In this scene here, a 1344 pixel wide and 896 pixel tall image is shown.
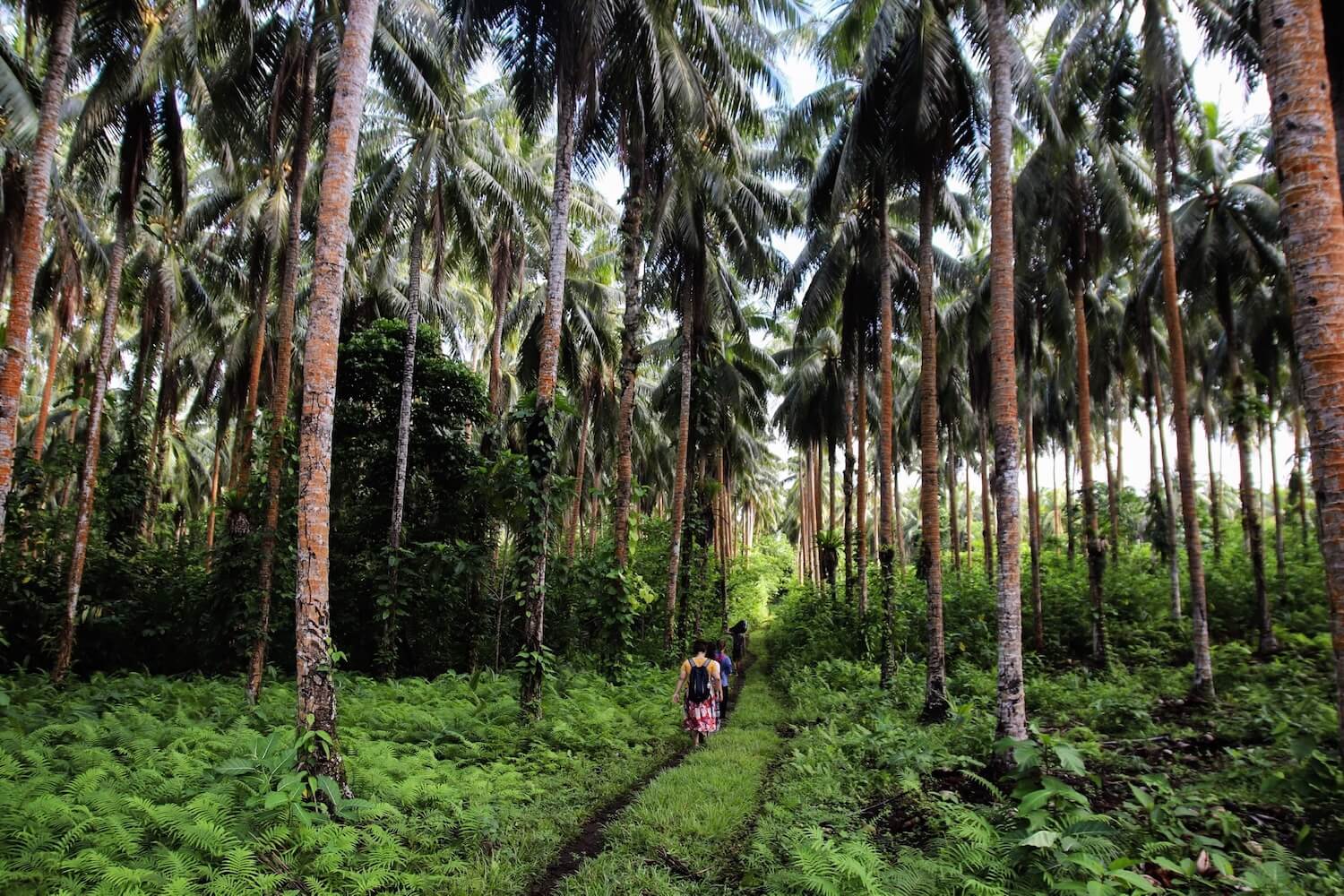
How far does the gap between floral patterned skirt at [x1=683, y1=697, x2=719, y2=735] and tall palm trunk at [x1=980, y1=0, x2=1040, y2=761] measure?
372 cm

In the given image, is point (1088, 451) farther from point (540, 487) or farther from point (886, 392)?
point (540, 487)

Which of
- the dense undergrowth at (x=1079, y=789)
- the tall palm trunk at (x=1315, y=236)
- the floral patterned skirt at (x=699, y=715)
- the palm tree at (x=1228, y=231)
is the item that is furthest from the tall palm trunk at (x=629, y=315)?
the palm tree at (x=1228, y=231)

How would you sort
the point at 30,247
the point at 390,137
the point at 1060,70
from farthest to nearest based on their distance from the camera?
the point at 390,137, the point at 1060,70, the point at 30,247

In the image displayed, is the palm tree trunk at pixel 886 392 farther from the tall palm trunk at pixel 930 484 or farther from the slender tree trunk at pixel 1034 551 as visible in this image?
the slender tree trunk at pixel 1034 551

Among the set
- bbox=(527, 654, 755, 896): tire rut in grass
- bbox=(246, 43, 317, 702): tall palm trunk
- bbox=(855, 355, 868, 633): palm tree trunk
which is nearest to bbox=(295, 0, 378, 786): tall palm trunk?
bbox=(527, 654, 755, 896): tire rut in grass

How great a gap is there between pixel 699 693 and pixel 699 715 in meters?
0.32

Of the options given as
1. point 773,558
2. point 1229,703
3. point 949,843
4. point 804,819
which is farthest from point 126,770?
point 773,558

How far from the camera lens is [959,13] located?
414 inches

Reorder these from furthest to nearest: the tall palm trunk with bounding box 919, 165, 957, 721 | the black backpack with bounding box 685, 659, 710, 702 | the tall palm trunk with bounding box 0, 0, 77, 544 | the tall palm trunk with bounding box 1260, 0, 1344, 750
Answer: the tall palm trunk with bounding box 919, 165, 957, 721
the black backpack with bounding box 685, 659, 710, 702
the tall palm trunk with bounding box 0, 0, 77, 544
the tall palm trunk with bounding box 1260, 0, 1344, 750

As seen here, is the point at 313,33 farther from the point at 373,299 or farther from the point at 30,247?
the point at 373,299

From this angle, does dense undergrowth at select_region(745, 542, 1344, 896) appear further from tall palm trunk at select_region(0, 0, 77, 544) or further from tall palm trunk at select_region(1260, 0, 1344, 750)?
tall palm trunk at select_region(0, 0, 77, 544)

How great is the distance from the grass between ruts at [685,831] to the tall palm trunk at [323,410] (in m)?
2.37

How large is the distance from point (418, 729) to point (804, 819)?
4915 millimetres

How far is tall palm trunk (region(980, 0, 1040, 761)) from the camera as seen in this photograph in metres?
6.70
